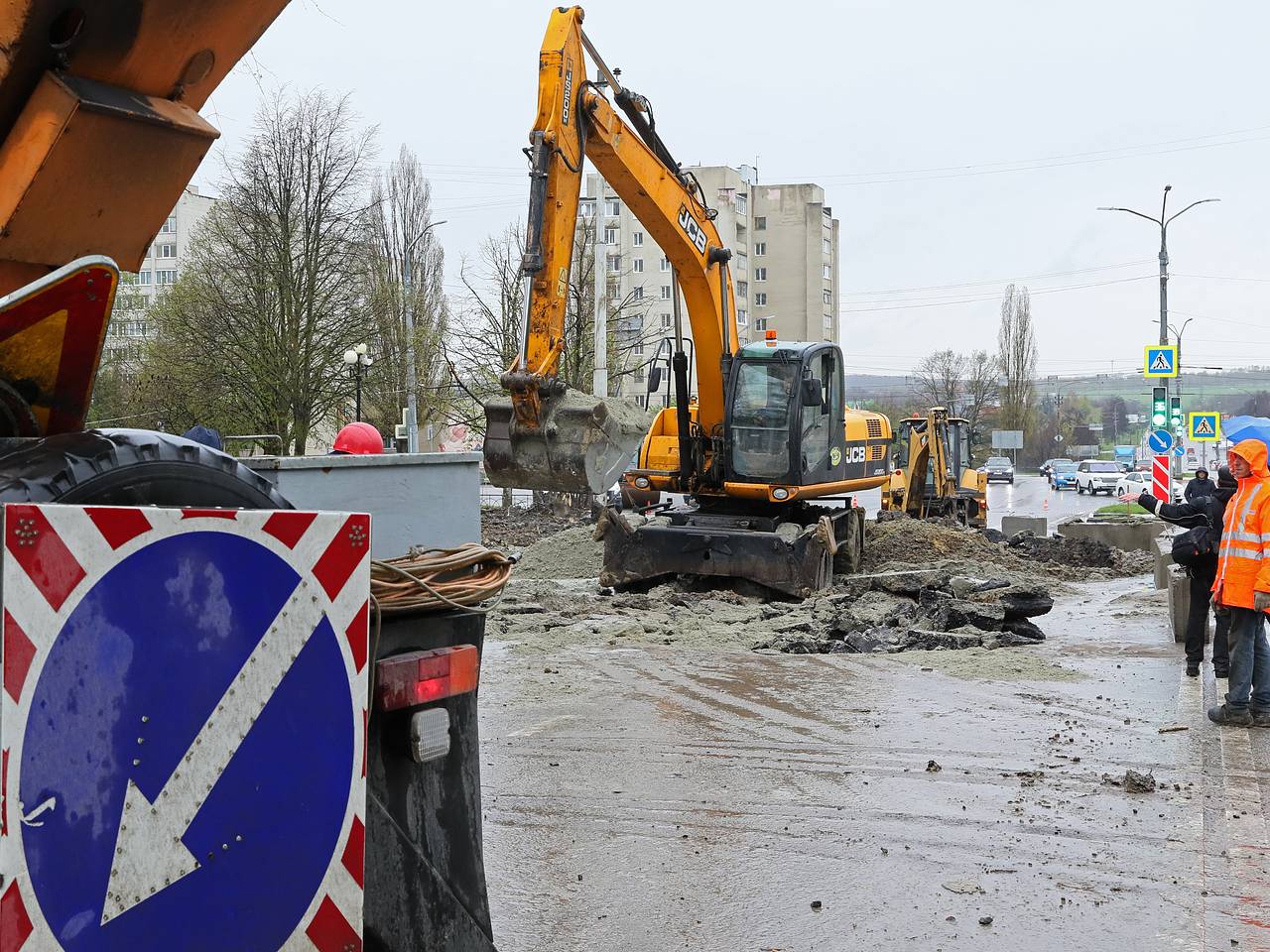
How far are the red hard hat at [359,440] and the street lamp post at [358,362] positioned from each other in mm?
18808

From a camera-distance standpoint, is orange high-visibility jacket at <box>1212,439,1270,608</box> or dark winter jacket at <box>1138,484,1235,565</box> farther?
dark winter jacket at <box>1138,484,1235,565</box>

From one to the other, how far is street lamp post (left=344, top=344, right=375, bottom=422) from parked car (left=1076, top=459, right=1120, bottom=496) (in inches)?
1689

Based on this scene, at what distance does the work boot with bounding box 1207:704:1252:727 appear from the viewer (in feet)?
27.2

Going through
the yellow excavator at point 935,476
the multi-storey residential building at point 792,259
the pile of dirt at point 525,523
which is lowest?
the pile of dirt at point 525,523

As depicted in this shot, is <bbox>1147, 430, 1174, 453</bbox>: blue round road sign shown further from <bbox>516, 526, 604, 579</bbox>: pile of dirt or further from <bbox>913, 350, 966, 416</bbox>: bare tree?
<bbox>913, 350, 966, 416</bbox>: bare tree

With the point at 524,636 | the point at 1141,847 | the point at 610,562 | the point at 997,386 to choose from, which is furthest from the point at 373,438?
the point at 997,386

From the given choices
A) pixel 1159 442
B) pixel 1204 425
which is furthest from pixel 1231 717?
pixel 1204 425

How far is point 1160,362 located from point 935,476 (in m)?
5.06

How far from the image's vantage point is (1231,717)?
834cm

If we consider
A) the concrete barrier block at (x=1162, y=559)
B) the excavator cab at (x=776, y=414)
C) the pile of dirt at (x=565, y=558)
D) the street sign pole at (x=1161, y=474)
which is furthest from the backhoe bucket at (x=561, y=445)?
the street sign pole at (x=1161, y=474)

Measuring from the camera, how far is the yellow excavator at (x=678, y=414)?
11172mm

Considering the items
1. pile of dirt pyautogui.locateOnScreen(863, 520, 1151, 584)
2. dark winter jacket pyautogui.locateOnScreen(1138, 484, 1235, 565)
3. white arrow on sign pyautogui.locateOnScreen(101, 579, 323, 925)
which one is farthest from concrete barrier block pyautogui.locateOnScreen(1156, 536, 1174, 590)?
white arrow on sign pyautogui.locateOnScreen(101, 579, 323, 925)

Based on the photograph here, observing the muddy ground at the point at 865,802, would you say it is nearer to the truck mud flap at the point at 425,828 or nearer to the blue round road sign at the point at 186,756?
the truck mud flap at the point at 425,828

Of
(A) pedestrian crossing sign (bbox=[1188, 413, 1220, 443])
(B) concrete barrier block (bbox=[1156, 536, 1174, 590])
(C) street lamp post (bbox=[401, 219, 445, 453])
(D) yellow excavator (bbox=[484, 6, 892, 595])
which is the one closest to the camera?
(D) yellow excavator (bbox=[484, 6, 892, 595])
